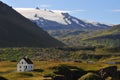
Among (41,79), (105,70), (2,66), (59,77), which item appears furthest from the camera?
(2,66)

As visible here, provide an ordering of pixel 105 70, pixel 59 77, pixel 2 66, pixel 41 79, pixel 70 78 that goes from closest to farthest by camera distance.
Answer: pixel 41 79, pixel 59 77, pixel 70 78, pixel 105 70, pixel 2 66

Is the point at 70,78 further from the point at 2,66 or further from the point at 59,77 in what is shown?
the point at 2,66

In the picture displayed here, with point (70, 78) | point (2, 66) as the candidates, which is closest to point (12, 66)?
point (2, 66)

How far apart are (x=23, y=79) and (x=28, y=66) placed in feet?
97.6

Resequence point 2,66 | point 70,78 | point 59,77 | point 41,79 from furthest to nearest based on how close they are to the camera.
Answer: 1. point 2,66
2. point 70,78
3. point 59,77
4. point 41,79

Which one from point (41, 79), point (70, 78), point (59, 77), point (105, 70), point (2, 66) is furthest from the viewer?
point (2, 66)

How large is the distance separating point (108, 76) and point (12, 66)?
45558 mm

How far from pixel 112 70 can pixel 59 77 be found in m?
31.3

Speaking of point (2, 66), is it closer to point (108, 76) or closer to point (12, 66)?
point (12, 66)

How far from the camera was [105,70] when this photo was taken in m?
144

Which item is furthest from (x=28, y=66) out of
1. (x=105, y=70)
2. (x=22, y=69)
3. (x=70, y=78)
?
(x=105, y=70)

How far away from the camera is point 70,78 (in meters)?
133

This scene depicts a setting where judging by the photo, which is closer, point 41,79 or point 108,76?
point 41,79

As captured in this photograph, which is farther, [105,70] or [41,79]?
[105,70]
